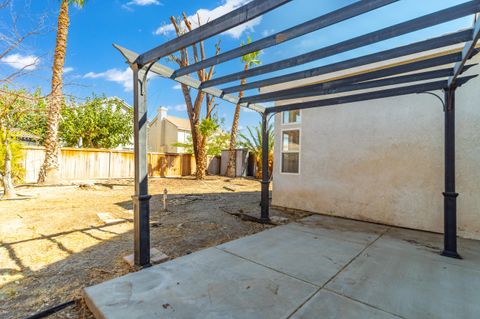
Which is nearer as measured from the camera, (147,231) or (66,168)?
(147,231)

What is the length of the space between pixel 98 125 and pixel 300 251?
17458mm

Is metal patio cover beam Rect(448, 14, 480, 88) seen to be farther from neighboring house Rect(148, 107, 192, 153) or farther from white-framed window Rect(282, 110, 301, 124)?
neighboring house Rect(148, 107, 192, 153)

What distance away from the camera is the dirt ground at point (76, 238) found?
91.5 inches

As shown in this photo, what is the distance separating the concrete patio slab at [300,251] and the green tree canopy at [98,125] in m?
16.0

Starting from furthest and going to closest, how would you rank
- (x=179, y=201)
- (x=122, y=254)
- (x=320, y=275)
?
(x=179, y=201), (x=122, y=254), (x=320, y=275)

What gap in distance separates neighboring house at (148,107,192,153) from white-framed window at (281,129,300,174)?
16708mm

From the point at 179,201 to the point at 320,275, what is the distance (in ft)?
19.2

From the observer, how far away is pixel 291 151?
20.8 ft

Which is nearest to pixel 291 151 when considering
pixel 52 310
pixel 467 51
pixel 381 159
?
pixel 381 159

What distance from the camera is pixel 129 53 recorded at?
106 inches

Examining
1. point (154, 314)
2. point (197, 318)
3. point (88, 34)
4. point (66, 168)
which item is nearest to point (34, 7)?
point (88, 34)

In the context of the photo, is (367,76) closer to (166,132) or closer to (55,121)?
(55,121)

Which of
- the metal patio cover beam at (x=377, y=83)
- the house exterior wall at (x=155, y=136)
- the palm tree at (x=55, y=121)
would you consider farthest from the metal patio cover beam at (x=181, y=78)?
the house exterior wall at (x=155, y=136)

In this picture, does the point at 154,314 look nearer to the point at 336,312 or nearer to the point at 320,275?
Answer: the point at 336,312
